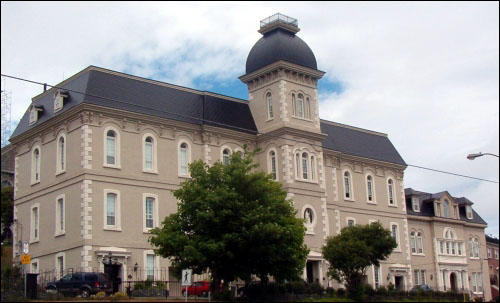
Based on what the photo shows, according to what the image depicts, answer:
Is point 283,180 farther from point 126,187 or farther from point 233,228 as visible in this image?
point 233,228

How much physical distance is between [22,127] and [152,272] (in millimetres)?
14679

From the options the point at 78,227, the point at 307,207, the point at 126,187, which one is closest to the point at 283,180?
the point at 307,207

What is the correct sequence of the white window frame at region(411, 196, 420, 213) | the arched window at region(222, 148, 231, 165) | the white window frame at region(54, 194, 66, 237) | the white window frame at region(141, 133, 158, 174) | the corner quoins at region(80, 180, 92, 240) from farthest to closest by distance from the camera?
the white window frame at region(411, 196, 420, 213) → the arched window at region(222, 148, 231, 165) → the white window frame at region(141, 133, 158, 174) → the white window frame at region(54, 194, 66, 237) → the corner quoins at region(80, 180, 92, 240)

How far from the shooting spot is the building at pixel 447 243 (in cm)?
6950

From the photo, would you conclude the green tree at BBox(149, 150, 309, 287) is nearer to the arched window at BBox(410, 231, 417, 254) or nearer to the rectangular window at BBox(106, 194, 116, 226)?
the rectangular window at BBox(106, 194, 116, 226)

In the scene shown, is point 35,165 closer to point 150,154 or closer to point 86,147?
point 86,147

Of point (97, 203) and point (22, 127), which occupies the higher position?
point (22, 127)

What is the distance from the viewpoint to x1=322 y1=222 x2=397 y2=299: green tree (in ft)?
151

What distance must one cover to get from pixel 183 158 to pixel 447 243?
105 ft

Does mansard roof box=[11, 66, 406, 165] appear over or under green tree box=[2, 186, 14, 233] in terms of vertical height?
over

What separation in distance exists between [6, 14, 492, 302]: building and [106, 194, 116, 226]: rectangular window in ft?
0.20

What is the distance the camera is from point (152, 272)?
48.1 meters

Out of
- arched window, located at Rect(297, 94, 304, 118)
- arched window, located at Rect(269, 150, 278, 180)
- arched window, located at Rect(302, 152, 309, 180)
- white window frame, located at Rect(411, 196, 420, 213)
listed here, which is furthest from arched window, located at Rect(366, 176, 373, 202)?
arched window, located at Rect(269, 150, 278, 180)

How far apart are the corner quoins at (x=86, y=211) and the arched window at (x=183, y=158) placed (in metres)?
7.37
